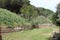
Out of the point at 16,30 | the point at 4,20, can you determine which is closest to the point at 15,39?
the point at 16,30

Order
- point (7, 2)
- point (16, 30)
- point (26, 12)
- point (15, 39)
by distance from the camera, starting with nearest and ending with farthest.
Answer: point (15, 39), point (16, 30), point (26, 12), point (7, 2)

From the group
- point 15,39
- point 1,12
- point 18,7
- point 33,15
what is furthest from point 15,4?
point 15,39

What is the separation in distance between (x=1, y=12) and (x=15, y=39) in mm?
9344

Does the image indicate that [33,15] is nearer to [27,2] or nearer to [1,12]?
[27,2]

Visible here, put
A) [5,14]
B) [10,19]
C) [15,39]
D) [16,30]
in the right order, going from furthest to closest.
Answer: [5,14] < [10,19] < [16,30] < [15,39]

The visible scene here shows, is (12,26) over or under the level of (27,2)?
under

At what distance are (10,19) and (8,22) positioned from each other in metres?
1.01

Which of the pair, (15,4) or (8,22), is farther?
(15,4)

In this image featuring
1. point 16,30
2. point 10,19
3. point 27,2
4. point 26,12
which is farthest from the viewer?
point 27,2

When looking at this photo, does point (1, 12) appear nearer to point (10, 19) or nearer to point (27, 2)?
point (10, 19)

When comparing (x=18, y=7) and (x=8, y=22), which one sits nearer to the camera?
(x=8, y=22)

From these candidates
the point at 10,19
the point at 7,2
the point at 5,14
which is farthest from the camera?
the point at 7,2

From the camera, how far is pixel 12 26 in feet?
59.2

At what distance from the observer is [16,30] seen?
18.0 metres
